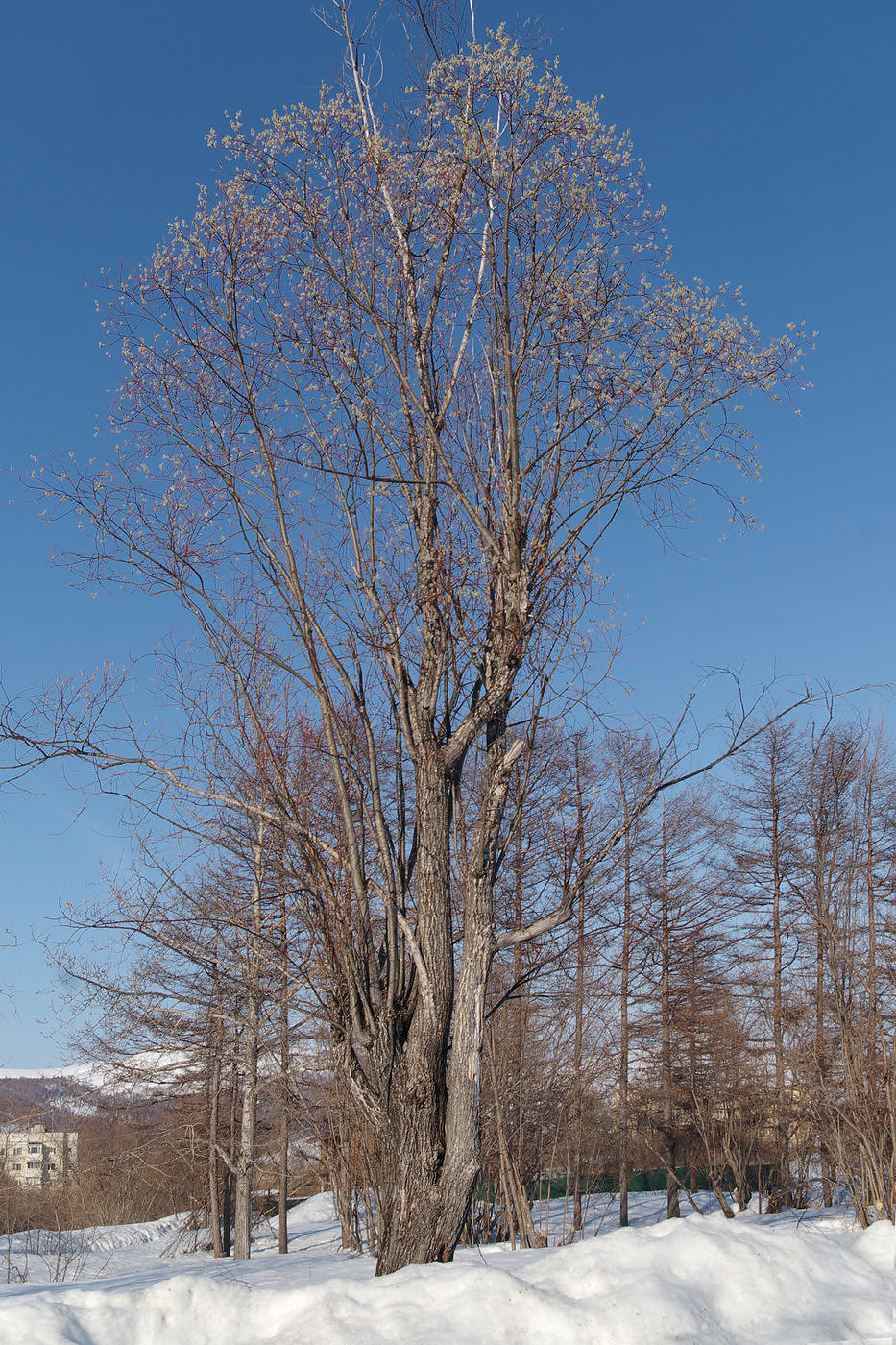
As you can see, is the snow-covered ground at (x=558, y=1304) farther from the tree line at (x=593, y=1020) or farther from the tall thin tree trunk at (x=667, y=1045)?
the tall thin tree trunk at (x=667, y=1045)

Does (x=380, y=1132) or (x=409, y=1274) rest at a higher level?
(x=380, y=1132)

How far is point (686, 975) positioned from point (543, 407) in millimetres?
16370

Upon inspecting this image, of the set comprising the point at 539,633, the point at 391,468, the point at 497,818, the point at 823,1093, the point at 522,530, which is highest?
the point at 391,468

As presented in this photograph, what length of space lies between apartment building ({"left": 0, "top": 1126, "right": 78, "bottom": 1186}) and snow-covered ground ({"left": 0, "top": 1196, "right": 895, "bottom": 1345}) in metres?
12.5

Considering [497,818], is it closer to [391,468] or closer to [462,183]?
[391,468]

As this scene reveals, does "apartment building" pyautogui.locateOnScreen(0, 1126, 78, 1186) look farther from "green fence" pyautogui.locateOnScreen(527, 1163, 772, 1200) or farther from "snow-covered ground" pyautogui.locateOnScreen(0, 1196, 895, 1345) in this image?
"snow-covered ground" pyautogui.locateOnScreen(0, 1196, 895, 1345)

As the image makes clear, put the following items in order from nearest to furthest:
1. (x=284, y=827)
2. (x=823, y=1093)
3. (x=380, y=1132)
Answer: (x=380, y=1132), (x=284, y=827), (x=823, y=1093)

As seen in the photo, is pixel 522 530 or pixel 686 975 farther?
pixel 686 975

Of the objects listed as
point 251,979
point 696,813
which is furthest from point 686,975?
point 251,979

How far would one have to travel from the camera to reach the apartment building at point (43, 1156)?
1432cm

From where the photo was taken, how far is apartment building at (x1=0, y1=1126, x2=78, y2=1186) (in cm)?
1432

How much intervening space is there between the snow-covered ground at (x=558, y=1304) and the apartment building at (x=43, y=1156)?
1251 cm

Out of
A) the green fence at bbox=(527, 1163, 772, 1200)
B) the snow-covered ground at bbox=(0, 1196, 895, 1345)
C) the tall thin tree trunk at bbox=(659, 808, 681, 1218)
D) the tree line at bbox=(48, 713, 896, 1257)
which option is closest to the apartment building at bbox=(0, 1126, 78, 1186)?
the tree line at bbox=(48, 713, 896, 1257)

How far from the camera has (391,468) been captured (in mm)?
5652
